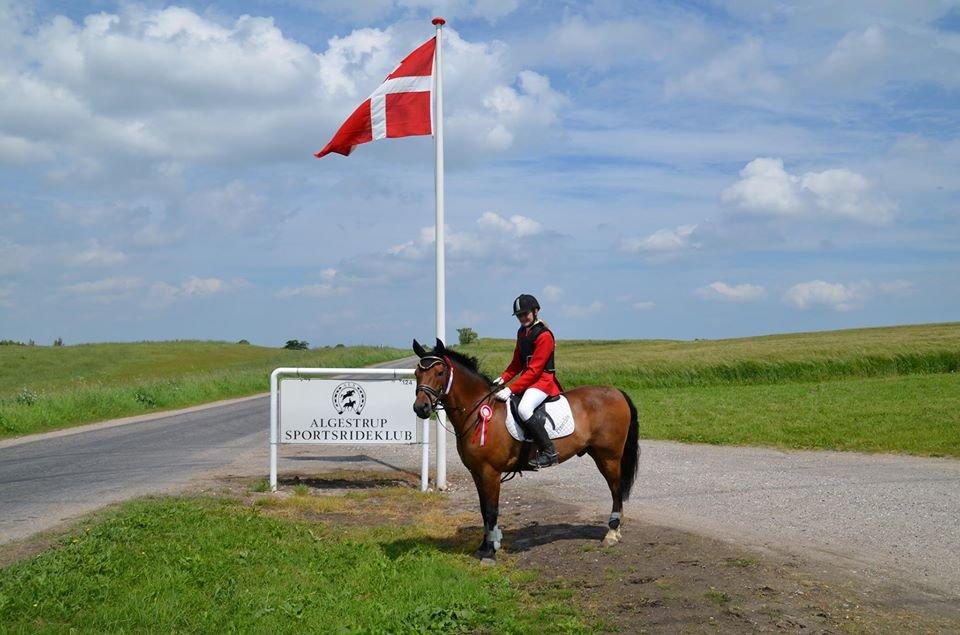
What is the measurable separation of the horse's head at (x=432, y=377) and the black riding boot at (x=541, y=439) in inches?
35.1

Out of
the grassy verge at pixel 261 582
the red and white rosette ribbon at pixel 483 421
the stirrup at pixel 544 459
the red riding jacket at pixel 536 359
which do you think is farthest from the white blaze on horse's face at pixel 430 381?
the grassy verge at pixel 261 582

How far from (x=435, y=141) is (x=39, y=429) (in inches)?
609

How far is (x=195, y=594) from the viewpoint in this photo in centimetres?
656

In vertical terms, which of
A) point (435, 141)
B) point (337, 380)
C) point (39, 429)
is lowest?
point (39, 429)

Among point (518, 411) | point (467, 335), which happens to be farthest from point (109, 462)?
point (467, 335)

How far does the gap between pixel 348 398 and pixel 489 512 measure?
15.9ft

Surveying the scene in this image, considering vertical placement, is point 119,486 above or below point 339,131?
below

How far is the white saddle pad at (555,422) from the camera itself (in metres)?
8.23

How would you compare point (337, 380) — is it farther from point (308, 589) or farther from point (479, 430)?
point (308, 589)

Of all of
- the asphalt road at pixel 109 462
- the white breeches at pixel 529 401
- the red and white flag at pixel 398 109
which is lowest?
the asphalt road at pixel 109 462

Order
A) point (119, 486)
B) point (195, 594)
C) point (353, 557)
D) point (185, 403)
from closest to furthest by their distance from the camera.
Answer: point (195, 594)
point (353, 557)
point (119, 486)
point (185, 403)

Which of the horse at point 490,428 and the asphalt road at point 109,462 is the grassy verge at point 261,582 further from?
the asphalt road at point 109,462

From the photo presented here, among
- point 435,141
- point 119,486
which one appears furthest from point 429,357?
point 119,486

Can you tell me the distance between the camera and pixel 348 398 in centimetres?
1240
